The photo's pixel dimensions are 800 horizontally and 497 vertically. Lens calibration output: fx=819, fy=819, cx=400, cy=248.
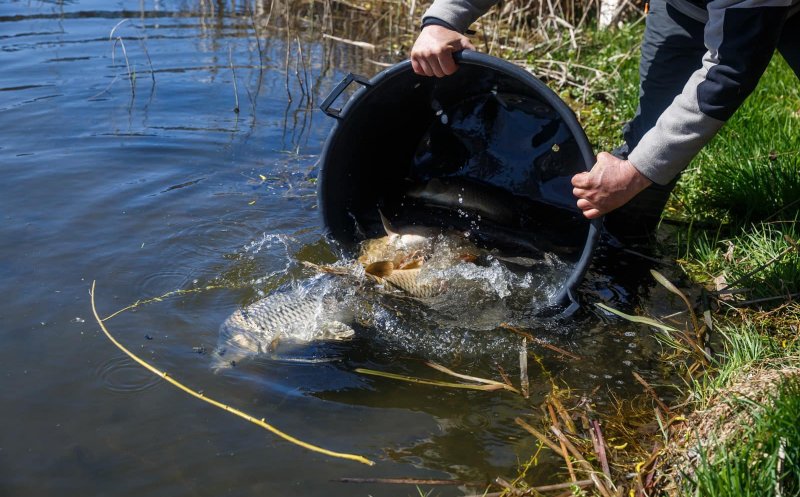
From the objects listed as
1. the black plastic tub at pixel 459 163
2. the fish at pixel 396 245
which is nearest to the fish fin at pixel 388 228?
the fish at pixel 396 245

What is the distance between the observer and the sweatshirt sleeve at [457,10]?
3307 mm

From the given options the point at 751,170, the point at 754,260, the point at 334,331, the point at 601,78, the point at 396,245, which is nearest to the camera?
the point at 334,331

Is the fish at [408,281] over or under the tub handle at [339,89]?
under

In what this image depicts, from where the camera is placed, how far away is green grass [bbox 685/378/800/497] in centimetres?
202

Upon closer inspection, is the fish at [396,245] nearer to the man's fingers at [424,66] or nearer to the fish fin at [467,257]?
the fish fin at [467,257]

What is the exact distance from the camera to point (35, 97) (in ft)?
19.5

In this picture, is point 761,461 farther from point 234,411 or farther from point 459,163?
point 459,163

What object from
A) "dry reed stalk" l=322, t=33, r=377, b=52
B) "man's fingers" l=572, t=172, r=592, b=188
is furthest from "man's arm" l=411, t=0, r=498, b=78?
"dry reed stalk" l=322, t=33, r=377, b=52

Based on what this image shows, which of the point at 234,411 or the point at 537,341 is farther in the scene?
the point at 537,341

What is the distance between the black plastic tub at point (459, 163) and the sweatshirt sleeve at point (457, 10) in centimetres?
30

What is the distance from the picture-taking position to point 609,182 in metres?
2.94

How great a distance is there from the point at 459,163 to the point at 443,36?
105 cm

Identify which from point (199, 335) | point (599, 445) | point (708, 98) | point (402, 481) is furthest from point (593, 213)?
point (199, 335)

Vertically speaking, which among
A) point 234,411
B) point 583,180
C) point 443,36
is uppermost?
point 443,36
